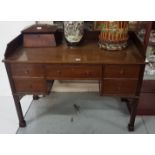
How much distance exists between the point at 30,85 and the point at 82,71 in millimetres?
415

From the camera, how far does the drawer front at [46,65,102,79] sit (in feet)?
4.36

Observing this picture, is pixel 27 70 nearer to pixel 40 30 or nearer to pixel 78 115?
pixel 40 30

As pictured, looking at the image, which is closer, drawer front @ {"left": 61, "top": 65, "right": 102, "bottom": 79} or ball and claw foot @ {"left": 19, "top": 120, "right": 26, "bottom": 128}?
drawer front @ {"left": 61, "top": 65, "right": 102, "bottom": 79}

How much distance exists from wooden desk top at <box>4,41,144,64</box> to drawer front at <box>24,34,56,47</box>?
4 cm

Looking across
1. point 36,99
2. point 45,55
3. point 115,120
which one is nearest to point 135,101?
point 115,120

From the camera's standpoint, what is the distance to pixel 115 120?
1762 mm

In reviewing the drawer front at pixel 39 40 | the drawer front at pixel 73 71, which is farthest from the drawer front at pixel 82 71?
the drawer front at pixel 39 40

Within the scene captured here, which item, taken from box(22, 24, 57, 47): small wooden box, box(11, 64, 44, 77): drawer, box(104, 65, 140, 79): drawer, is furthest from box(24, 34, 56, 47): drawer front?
box(104, 65, 140, 79): drawer

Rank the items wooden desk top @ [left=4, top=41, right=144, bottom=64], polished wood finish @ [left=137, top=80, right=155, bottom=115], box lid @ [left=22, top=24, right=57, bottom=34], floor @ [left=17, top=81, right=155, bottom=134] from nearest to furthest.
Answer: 1. wooden desk top @ [left=4, top=41, right=144, bottom=64]
2. box lid @ [left=22, top=24, right=57, bottom=34]
3. floor @ [left=17, top=81, right=155, bottom=134]
4. polished wood finish @ [left=137, top=80, right=155, bottom=115]

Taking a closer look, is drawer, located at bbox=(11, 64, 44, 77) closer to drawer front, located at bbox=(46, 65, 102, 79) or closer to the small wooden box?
drawer front, located at bbox=(46, 65, 102, 79)

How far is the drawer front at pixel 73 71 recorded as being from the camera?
1330mm

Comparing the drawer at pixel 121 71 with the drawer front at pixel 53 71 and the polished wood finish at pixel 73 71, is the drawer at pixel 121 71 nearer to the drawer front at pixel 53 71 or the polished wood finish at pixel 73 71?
the polished wood finish at pixel 73 71

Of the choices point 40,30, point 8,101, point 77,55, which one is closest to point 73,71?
point 77,55
